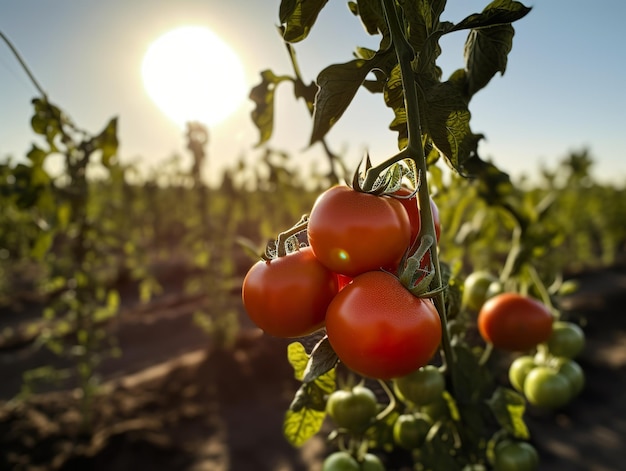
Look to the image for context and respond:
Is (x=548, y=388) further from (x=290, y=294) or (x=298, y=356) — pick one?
(x=290, y=294)

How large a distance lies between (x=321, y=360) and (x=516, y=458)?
63 cm

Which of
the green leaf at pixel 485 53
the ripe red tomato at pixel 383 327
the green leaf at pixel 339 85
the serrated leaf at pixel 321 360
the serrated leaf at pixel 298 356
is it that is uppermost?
the green leaf at pixel 485 53

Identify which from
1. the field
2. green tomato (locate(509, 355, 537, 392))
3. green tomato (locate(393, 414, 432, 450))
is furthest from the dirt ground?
green tomato (locate(393, 414, 432, 450))

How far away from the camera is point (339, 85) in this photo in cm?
58

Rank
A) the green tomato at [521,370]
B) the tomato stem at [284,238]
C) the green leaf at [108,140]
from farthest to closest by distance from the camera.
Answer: the green leaf at [108,140], the green tomato at [521,370], the tomato stem at [284,238]

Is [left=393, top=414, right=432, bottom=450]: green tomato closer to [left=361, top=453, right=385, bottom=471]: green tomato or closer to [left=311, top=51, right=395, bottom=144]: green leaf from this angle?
[left=361, top=453, right=385, bottom=471]: green tomato

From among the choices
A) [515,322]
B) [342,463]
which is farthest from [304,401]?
[515,322]

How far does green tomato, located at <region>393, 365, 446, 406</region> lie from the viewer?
30.5 inches

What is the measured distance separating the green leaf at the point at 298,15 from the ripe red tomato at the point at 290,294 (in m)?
0.30

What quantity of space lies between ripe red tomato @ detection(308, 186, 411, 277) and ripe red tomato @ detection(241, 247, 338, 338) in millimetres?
32

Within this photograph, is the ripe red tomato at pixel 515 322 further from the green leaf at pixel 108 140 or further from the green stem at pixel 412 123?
the green leaf at pixel 108 140

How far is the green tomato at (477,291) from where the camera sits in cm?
127

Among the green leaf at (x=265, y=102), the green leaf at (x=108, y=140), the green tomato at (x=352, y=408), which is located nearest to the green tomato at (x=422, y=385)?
the green tomato at (x=352, y=408)

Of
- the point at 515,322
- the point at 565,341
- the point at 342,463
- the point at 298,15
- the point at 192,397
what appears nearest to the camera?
the point at 298,15
